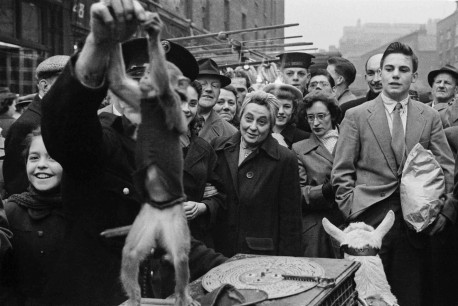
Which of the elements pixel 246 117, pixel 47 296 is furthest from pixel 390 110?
pixel 47 296

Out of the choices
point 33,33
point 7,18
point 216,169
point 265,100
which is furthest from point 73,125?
point 33,33

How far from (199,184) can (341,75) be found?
4044mm

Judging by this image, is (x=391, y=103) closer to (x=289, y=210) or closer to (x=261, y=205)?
(x=289, y=210)

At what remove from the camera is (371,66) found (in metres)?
6.07

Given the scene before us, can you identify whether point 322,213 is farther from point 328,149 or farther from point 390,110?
point 390,110

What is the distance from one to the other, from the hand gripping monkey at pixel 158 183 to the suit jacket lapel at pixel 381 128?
3.02 meters

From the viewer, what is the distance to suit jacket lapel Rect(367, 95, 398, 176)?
174 inches

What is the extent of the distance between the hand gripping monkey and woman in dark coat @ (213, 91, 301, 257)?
7.54ft

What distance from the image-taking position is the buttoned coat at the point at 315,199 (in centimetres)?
478

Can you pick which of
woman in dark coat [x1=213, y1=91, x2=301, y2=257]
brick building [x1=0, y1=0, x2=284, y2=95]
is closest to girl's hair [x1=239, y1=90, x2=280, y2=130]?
woman in dark coat [x1=213, y1=91, x2=301, y2=257]

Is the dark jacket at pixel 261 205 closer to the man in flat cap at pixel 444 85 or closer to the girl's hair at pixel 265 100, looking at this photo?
the girl's hair at pixel 265 100

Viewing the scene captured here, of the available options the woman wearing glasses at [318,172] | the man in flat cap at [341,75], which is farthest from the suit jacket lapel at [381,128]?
the man in flat cap at [341,75]

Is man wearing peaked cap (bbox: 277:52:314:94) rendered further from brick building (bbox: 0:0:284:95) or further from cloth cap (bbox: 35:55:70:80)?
cloth cap (bbox: 35:55:70:80)

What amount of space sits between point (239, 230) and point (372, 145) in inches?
48.5
